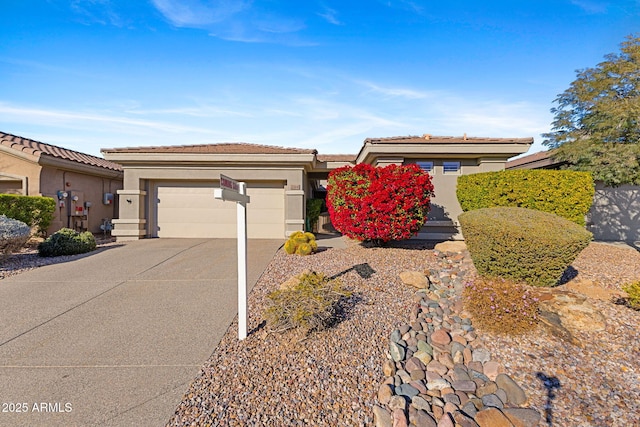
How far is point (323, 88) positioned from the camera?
34.9ft

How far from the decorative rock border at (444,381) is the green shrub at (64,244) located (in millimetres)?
9054

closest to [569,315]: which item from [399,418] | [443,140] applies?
[399,418]

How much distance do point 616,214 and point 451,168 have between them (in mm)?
6550

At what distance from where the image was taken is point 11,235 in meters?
7.48

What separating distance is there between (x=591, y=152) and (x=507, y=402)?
35.2 feet

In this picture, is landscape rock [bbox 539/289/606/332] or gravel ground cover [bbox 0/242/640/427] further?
landscape rock [bbox 539/289/606/332]

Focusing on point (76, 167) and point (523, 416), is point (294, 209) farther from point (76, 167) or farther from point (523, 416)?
point (523, 416)

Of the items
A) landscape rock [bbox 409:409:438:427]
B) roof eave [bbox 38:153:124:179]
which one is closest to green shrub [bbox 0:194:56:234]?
roof eave [bbox 38:153:124:179]

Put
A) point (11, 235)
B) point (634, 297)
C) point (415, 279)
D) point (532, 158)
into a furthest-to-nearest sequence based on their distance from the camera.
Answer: point (532, 158), point (11, 235), point (415, 279), point (634, 297)

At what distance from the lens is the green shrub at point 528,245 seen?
182 inches

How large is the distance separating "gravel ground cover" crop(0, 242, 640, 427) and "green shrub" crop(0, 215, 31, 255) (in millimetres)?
7038

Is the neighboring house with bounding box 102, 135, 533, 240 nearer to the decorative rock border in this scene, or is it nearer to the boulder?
the boulder

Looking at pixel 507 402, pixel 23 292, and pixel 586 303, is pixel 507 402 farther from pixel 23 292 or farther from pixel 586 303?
pixel 23 292

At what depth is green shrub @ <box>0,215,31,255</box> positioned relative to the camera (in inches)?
290
